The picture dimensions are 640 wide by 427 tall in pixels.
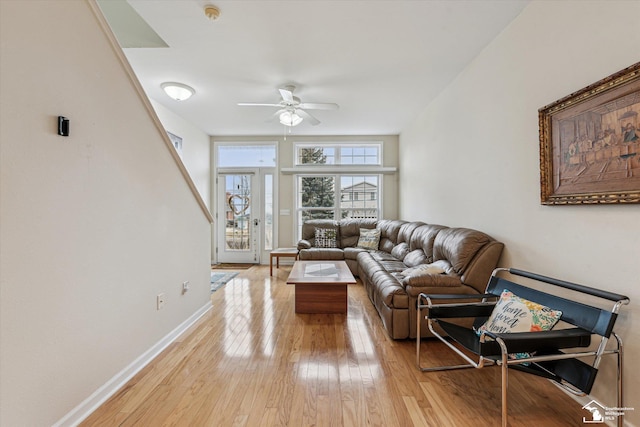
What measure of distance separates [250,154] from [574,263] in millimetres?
5729

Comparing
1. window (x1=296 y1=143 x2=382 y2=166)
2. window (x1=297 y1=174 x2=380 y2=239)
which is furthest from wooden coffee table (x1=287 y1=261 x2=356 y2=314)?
window (x1=296 y1=143 x2=382 y2=166)

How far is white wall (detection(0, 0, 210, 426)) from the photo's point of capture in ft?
4.13

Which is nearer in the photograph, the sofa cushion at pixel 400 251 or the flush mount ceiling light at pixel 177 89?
the flush mount ceiling light at pixel 177 89

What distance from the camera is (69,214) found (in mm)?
1532

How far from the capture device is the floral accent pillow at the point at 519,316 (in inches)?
65.8

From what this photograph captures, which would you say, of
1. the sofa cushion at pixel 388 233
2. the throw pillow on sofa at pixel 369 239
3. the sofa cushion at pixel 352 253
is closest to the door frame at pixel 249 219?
the sofa cushion at pixel 352 253

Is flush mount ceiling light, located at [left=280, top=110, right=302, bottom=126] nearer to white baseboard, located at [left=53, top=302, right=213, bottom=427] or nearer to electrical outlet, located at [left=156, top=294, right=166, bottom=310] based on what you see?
electrical outlet, located at [left=156, top=294, right=166, bottom=310]

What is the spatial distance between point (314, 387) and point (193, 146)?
4935 mm

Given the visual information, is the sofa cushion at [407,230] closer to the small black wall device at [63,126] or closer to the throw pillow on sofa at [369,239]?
the throw pillow on sofa at [369,239]

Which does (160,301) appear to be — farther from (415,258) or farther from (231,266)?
(231,266)

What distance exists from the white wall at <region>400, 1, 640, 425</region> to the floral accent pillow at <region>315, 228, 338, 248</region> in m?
2.38

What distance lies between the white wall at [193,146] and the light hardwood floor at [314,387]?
3404 millimetres

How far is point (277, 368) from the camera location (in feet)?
6.97

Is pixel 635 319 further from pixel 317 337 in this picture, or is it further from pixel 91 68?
pixel 91 68
